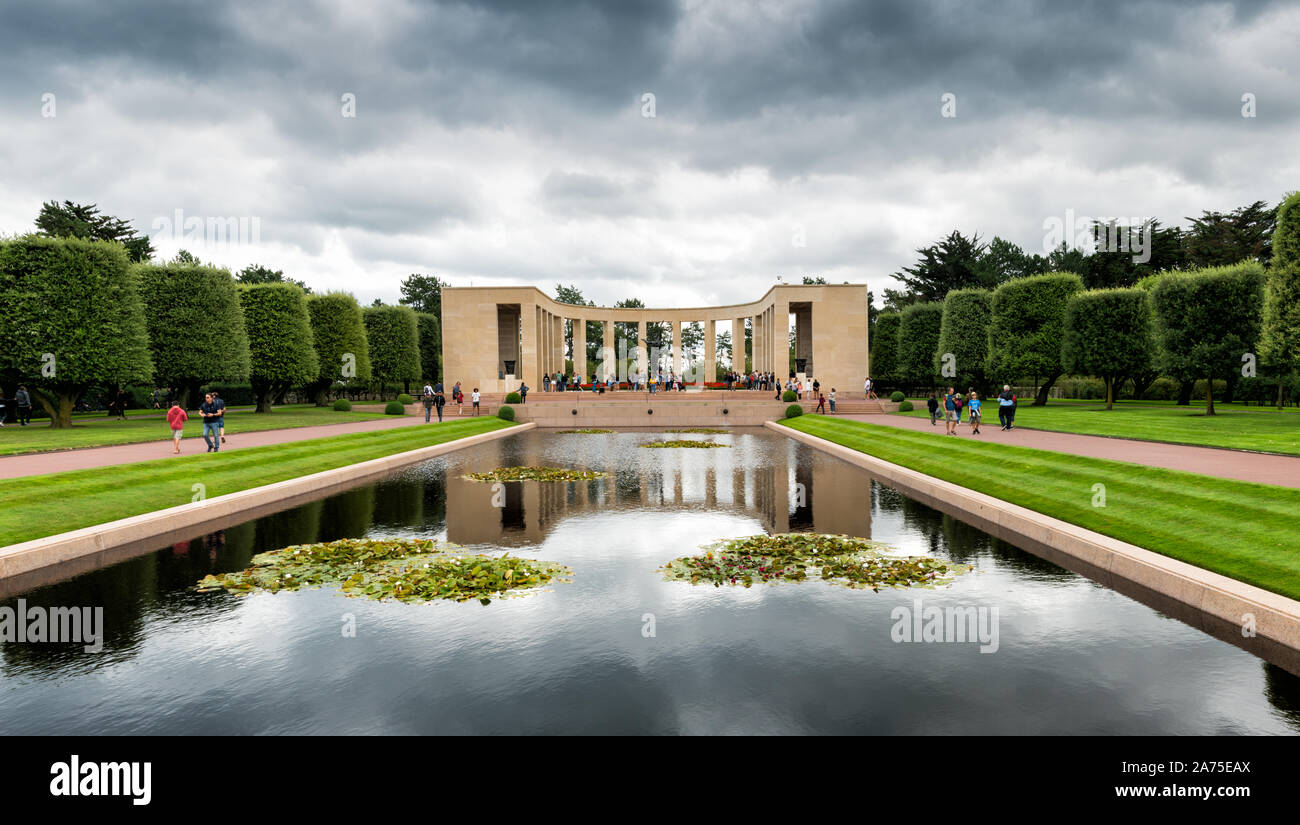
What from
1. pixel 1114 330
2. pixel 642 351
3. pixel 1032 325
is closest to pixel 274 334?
pixel 642 351

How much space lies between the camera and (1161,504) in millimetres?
12070

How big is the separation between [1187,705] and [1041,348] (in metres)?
51.0

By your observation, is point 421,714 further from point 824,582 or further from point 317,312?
point 317,312

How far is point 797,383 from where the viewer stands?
57.9 meters

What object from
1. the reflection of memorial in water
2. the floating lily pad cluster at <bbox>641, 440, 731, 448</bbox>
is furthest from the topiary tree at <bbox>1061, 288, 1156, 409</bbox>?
the reflection of memorial in water

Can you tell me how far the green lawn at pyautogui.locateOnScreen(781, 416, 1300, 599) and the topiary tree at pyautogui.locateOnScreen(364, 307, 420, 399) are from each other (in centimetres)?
5583

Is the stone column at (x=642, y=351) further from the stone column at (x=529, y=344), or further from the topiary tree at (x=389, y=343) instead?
the topiary tree at (x=389, y=343)

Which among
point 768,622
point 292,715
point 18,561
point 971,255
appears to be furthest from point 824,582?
point 971,255

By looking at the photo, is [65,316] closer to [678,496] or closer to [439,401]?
[439,401]

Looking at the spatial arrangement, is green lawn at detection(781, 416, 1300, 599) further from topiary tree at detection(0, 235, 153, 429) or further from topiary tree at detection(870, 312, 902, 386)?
topiary tree at detection(870, 312, 902, 386)

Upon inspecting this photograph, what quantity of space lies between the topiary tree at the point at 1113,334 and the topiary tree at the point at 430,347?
64.2 metres

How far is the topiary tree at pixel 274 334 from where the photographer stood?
160 feet

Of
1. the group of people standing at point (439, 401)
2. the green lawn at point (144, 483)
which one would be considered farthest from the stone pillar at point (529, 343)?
the green lawn at point (144, 483)

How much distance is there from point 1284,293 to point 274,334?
186ft
